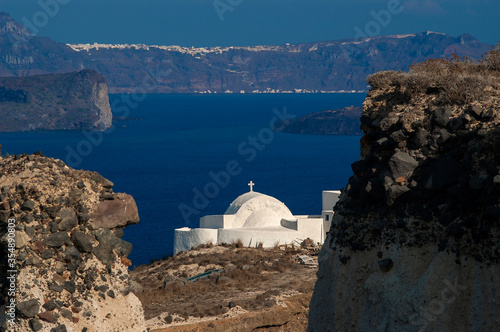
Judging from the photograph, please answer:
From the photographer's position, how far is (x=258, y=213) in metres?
34.7

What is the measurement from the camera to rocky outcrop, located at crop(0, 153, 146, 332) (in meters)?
11.0

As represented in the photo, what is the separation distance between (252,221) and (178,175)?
88521 millimetres

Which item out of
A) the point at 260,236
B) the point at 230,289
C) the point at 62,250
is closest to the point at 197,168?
the point at 260,236

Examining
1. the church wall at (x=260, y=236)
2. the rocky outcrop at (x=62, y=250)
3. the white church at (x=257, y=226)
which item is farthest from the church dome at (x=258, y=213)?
the rocky outcrop at (x=62, y=250)

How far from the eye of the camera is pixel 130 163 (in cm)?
13725

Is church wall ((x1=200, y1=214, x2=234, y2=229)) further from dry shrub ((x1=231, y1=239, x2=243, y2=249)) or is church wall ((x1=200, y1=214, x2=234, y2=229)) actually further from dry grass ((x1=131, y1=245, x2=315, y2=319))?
dry grass ((x1=131, y1=245, x2=315, y2=319))

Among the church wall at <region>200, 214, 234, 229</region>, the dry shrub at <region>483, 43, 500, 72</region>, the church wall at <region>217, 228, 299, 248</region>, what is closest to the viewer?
the dry shrub at <region>483, 43, 500, 72</region>

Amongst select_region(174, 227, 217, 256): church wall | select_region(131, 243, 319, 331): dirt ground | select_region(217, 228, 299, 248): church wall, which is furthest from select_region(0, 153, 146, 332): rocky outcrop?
select_region(174, 227, 217, 256): church wall

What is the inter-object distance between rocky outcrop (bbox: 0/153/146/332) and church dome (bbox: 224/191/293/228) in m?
22.3

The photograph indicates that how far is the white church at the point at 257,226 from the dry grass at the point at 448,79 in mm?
20579

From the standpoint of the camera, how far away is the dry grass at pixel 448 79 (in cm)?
1034

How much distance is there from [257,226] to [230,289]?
10959 mm

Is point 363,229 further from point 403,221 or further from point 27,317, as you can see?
point 27,317

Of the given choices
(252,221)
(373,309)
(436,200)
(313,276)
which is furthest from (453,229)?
(252,221)
